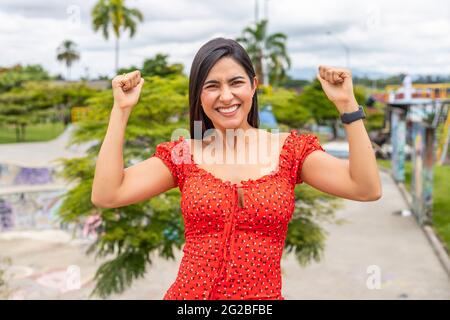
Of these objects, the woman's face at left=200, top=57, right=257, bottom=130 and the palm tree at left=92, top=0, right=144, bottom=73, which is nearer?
the woman's face at left=200, top=57, right=257, bottom=130

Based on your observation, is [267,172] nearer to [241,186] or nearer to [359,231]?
[241,186]

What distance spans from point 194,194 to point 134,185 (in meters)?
0.21

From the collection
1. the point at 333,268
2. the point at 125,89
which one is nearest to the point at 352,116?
the point at 125,89

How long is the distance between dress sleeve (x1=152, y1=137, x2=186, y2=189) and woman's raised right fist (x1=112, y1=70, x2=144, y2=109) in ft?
0.59

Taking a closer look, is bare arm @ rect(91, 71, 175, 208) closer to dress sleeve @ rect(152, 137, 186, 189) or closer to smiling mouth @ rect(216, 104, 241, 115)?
dress sleeve @ rect(152, 137, 186, 189)

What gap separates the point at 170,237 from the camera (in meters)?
9.60

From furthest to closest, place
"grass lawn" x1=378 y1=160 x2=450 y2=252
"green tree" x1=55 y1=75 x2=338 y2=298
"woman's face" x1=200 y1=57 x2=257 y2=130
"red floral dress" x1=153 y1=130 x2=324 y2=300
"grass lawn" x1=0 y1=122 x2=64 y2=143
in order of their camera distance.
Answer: "grass lawn" x1=0 y1=122 x2=64 y2=143
"grass lawn" x1=378 y1=160 x2=450 y2=252
"green tree" x1=55 y1=75 x2=338 y2=298
"woman's face" x1=200 y1=57 x2=257 y2=130
"red floral dress" x1=153 y1=130 x2=324 y2=300

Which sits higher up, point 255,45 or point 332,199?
point 255,45

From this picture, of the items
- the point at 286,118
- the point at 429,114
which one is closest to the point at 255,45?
the point at 286,118

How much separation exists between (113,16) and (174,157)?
38.3 m

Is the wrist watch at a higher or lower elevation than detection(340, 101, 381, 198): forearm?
higher

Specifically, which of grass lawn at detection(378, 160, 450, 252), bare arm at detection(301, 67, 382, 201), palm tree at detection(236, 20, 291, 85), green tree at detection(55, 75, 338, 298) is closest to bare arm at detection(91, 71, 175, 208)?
bare arm at detection(301, 67, 382, 201)

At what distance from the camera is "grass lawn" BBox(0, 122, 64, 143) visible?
4617cm

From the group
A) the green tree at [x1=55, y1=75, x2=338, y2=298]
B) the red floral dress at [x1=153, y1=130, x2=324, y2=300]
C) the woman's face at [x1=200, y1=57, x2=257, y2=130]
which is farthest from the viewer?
the green tree at [x1=55, y1=75, x2=338, y2=298]
